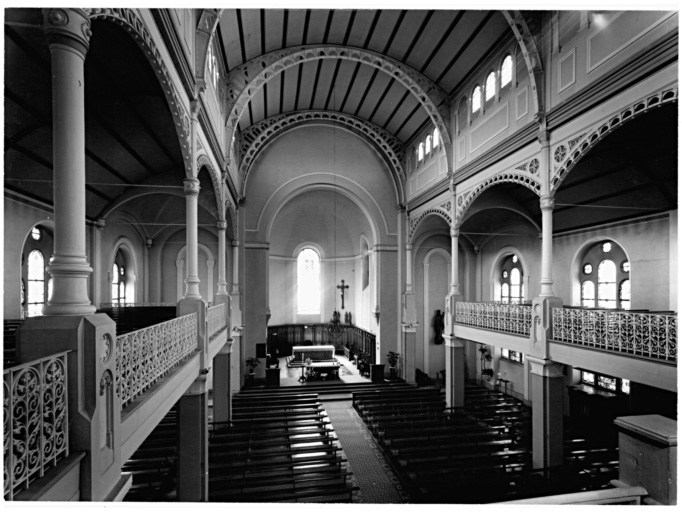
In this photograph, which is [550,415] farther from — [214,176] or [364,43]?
[364,43]

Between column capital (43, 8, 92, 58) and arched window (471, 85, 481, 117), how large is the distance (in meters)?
13.3

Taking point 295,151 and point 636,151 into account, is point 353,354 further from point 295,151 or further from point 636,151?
point 636,151

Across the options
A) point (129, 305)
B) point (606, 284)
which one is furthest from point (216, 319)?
point (606, 284)

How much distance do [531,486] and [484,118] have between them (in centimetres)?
1102

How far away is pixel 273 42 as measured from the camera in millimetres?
14141

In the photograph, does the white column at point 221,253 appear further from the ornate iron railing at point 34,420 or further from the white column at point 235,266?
the ornate iron railing at point 34,420

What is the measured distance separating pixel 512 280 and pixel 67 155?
20.6 m

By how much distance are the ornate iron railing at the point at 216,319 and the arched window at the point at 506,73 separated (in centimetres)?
1097

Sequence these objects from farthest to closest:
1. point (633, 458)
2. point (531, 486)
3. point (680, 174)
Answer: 1. point (531, 486)
2. point (680, 174)
3. point (633, 458)

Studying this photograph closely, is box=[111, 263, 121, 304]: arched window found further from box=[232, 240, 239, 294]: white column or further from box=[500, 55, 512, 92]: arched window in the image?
box=[500, 55, 512, 92]: arched window

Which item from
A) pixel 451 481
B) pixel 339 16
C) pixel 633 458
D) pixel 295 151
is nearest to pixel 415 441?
pixel 451 481

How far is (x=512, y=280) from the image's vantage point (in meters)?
20.8

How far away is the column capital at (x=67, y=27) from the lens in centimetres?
341

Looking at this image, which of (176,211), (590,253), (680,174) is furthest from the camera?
(176,211)
